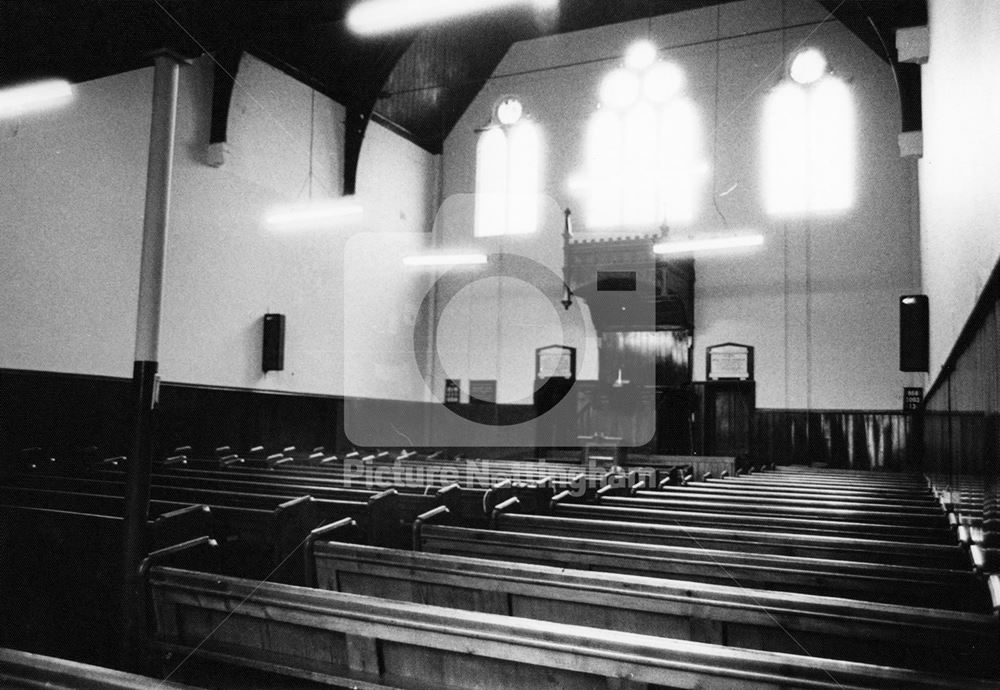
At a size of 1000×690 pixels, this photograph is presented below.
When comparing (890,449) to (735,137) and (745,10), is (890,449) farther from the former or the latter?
(745,10)

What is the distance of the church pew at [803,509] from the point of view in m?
3.63

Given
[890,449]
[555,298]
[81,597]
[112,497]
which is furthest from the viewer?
[555,298]

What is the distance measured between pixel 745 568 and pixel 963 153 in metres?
2.96

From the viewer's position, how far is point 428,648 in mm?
1592

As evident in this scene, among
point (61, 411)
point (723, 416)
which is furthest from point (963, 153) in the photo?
point (61, 411)

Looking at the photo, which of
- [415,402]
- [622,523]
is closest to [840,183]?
[415,402]

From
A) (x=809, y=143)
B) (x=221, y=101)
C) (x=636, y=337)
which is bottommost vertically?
(x=636, y=337)

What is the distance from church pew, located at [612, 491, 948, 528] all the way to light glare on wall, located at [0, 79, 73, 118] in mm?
4962

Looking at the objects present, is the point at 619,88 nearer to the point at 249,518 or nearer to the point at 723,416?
the point at 723,416

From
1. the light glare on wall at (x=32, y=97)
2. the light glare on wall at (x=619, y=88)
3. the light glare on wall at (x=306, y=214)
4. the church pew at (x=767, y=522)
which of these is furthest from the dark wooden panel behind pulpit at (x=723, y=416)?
the light glare on wall at (x=32, y=97)

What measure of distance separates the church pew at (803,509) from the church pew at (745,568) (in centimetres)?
140

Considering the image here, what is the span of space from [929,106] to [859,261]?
3.74 m

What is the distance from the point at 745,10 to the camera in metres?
11.6

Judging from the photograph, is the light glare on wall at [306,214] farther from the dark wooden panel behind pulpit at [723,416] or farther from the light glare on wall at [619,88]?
the dark wooden panel behind pulpit at [723,416]
